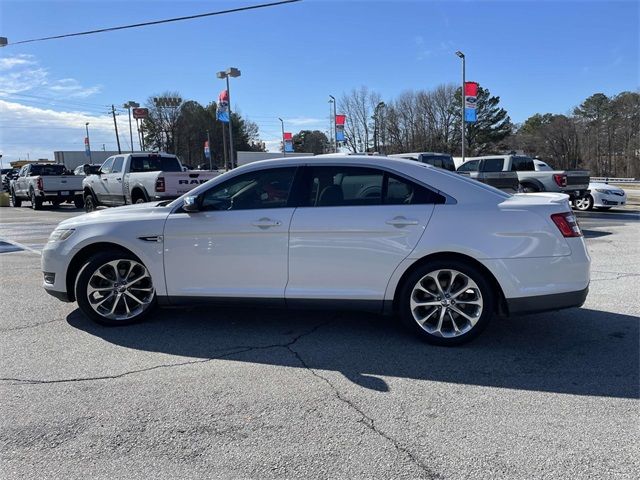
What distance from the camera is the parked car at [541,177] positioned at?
16219 millimetres

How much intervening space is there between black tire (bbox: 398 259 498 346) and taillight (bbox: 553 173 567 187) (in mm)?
13430

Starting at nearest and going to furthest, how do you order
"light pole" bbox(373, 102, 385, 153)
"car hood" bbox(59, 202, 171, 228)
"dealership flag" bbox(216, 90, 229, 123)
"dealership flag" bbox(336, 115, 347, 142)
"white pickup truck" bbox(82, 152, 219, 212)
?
"car hood" bbox(59, 202, 171, 228) → "white pickup truck" bbox(82, 152, 219, 212) → "dealership flag" bbox(216, 90, 229, 123) → "dealership flag" bbox(336, 115, 347, 142) → "light pole" bbox(373, 102, 385, 153)

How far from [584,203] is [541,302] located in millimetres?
15670

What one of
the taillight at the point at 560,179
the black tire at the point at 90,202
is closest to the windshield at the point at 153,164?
the black tire at the point at 90,202

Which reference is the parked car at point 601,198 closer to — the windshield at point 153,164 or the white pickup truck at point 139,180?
the white pickup truck at point 139,180

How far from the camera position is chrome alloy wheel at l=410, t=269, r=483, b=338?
14.4 feet

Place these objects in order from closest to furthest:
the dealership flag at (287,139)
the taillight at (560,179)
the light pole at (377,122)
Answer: the taillight at (560,179) → the dealership flag at (287,139) → the light pole at (377,122)

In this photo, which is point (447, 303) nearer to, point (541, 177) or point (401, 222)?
point (401, 222)

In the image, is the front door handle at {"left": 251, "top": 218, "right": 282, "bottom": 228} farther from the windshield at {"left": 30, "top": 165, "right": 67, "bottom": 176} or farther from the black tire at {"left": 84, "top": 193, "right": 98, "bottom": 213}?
the windshield at {"left": 30, "top": 165, "right": 67, "bottom": 176}

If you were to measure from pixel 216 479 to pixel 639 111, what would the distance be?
7065 centimetres

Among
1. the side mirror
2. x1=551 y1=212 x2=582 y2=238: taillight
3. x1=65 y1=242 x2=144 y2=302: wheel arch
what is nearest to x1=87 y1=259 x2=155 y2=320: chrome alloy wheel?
x1=65 y1=242 x2=144 y2=302: wheel arch

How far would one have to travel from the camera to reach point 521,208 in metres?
4.31

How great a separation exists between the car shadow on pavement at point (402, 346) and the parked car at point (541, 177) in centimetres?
1198

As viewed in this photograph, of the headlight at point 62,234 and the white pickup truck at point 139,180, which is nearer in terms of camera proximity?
the headlight at point 62,234
